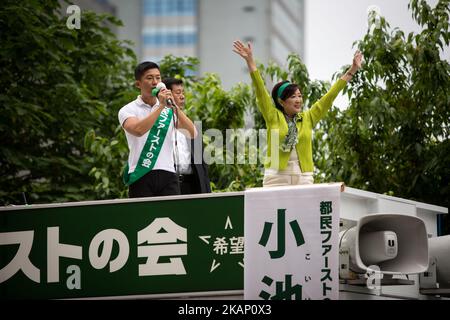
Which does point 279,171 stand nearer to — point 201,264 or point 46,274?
point 201,264

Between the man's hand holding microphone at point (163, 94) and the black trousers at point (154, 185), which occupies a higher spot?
the man's hand holding microphone at point (163, 94)

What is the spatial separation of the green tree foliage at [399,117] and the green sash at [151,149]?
3958mm

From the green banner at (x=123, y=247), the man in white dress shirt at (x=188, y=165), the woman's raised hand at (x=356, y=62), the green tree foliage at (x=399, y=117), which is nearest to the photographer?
the green banner at (x=123, y=247)

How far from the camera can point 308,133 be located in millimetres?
8508

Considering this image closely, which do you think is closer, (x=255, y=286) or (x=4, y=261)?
(x=255, y=286)

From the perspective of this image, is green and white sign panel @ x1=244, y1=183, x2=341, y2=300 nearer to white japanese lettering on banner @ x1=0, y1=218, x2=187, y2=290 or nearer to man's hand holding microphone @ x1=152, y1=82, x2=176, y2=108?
white japanese lettering on banner @ x1=0, y1=218, x2=187, y2=290

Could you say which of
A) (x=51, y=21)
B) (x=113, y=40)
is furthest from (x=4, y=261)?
(x=113, y=40)

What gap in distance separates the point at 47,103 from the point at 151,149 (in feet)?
25.9

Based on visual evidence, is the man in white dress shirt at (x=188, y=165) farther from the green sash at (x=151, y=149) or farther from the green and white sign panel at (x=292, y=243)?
the green and white sign panel at (x=292, y=243)

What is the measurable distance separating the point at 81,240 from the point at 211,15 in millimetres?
79358

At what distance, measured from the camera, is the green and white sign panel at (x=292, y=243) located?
689cm

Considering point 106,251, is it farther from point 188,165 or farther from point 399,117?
point 399,117

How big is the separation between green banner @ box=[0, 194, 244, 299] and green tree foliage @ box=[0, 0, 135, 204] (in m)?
6.64

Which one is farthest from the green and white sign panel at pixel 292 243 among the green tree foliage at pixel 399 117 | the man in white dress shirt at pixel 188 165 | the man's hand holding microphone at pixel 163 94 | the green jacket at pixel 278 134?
the green tree foliage at pixel 399 117
